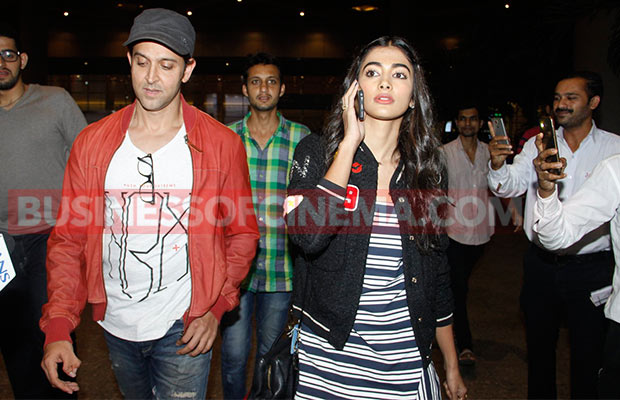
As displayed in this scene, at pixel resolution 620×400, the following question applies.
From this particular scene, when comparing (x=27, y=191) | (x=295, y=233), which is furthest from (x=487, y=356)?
(x=27, y=191)

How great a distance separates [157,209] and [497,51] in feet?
29.8

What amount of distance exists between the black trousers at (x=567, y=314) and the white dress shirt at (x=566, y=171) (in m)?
0.12

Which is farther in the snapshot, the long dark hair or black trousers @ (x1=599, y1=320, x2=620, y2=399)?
black trousers @ (x1=599, y1=320, x2=620, y2=399)

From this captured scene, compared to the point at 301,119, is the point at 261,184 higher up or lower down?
lower down

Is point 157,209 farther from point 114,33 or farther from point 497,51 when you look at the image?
point 114,33

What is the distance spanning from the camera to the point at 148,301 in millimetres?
→ 2193

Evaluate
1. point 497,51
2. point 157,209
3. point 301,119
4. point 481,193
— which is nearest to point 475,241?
point 481,193

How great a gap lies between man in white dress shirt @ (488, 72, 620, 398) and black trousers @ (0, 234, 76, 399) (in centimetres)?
311

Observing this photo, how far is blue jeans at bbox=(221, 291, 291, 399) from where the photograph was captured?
3490mm

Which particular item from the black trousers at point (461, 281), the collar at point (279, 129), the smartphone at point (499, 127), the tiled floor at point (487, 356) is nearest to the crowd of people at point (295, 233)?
the smartphone at point (499, 127)

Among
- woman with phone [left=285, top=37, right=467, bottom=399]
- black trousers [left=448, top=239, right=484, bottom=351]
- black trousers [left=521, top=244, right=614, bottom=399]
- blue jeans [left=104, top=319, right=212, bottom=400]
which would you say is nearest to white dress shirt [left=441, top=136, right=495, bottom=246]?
black trousers [left=448, top=239, right=484, bottom=351]

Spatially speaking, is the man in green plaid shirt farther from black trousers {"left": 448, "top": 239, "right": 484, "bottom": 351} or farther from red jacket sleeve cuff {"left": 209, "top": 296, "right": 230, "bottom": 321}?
black trousers {"left": 448, "top": 239, "right": 484, "bottom": 351}

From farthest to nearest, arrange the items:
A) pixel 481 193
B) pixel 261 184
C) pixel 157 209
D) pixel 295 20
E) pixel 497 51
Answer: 1. pixel 295 20
2. pixel 497 51
3. pixel 481 193
4. pixel 261 184
5. pixel 157 209

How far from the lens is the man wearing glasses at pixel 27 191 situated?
3.20 m
